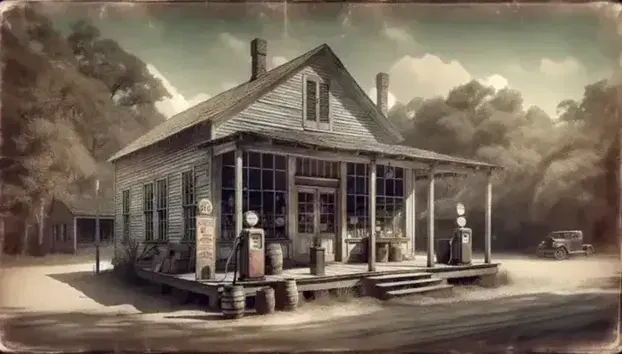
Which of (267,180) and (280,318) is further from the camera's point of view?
(267,180)

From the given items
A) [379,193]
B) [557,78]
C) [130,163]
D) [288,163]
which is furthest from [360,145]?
[130,163]

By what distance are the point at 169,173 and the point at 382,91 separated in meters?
3.50

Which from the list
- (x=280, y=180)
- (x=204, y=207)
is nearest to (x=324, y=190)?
(x=280, y=180)

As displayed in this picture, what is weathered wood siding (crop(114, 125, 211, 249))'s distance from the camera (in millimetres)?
7637

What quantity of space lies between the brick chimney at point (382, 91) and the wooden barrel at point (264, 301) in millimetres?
2805

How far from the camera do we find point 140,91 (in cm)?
683

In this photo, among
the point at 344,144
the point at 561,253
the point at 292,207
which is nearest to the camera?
the point at 561,253

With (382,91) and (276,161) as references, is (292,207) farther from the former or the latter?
(382,91)

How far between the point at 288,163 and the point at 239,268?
8.22 feet

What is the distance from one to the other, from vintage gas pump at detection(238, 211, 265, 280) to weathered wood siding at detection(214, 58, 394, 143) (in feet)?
4.73

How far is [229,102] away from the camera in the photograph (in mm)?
7324

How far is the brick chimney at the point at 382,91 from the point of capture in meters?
7.09

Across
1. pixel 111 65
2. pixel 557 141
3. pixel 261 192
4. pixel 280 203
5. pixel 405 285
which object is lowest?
pixel 405 285

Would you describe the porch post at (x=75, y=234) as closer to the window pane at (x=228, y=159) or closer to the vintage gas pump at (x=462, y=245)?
the window pane at (x=228, y=159)
